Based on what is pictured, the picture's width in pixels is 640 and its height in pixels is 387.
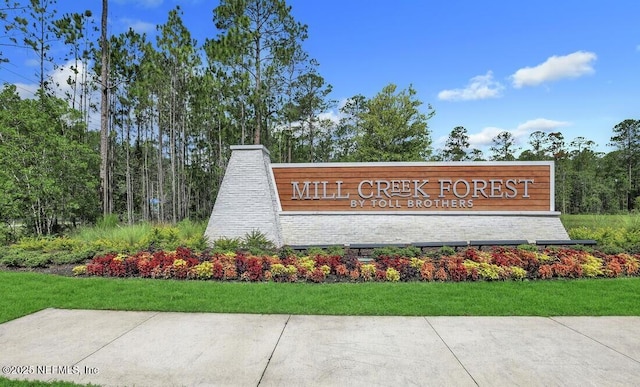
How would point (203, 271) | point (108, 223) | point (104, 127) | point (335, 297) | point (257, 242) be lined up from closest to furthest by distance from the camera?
point (335, 297) < point (203, 271) < point (257, 242) < point (108, 223) < point (104, 127)

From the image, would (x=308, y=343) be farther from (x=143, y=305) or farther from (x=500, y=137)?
(x=500, y=137)

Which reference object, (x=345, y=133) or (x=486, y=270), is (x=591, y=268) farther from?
(x=345, y=133)

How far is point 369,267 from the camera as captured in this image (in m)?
6.90

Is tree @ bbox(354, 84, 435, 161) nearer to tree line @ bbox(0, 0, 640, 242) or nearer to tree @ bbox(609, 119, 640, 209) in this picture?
tree line @ bbox(0, 0, 640, 242)

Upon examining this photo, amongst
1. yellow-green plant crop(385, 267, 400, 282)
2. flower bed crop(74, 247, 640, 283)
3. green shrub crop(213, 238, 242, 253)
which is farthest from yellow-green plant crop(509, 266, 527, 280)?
green shrub crop(213, 238, 242, 253)

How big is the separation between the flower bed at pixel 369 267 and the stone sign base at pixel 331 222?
2919mm

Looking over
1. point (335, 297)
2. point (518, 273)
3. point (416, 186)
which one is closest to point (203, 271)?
point (335, 297)

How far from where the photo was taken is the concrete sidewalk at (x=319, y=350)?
3.11m

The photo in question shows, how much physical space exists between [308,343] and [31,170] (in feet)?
41.0

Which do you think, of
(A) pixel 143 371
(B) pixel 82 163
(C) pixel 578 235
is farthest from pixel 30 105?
(C) pixel 578 235

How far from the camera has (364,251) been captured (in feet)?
32.0

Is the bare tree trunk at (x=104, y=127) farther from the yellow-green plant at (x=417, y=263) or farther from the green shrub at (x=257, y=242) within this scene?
the yellow-green plant at (x=417, y=263)

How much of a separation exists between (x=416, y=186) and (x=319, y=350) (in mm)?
8343

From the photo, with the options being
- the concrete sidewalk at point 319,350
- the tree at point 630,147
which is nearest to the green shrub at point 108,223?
the concrete sidewalk at point 319,350
